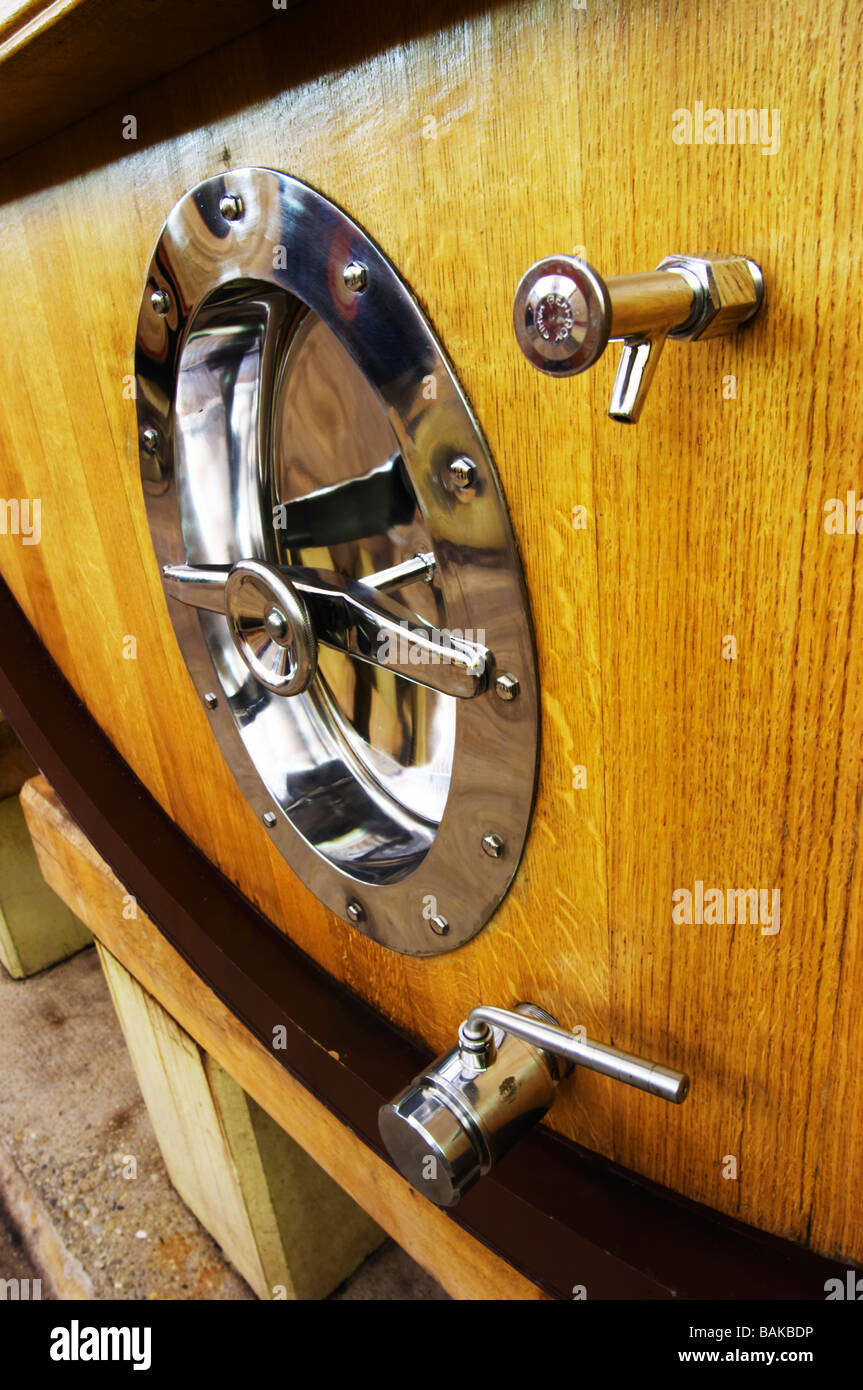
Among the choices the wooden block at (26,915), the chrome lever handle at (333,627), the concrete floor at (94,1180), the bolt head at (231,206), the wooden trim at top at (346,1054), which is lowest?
the concrete floor at (94,1180)

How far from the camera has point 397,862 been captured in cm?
78

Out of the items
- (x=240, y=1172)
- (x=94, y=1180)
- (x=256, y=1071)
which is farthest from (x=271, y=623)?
(x=94, y=1180)

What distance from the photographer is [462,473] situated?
54 centimetres

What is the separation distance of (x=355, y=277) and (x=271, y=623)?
0.23 meters

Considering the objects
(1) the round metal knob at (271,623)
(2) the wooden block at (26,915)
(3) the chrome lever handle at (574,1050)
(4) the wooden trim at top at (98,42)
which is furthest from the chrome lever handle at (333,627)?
(2) the wooden block at (26,915)

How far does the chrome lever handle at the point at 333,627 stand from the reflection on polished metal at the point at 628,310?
0.23 meters

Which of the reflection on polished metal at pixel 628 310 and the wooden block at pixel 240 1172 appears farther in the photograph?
the wooden block at pixel 240 1172

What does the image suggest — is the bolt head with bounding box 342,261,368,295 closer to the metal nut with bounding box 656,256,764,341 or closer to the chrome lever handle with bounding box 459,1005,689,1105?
the metal nut with bounding box 656,256,764,341

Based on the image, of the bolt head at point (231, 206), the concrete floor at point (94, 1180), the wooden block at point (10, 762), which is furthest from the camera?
the wooden block at point (10, 762)

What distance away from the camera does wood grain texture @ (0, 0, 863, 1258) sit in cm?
38

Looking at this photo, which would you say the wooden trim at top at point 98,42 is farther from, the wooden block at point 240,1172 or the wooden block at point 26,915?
the wooden block at point 26,915

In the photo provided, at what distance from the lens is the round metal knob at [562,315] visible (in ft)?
1.07
